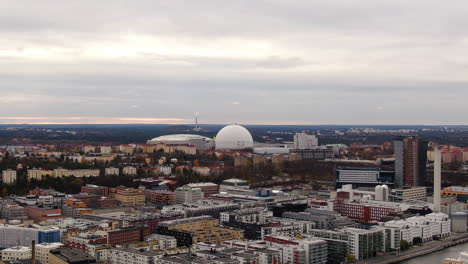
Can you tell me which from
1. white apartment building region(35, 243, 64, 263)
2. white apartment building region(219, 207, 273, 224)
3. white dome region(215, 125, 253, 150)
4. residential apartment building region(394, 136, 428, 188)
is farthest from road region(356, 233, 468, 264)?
white dome region(215, 125, 253, 150)

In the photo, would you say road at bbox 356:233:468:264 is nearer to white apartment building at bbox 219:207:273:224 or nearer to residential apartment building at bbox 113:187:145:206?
white apartment building at bbox 219:207:273:224

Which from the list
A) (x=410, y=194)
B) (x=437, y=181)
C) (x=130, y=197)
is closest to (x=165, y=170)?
(x=130, y=197)

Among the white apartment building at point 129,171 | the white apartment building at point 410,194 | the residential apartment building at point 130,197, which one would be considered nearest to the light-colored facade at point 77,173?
the white apartment building at point 129,171

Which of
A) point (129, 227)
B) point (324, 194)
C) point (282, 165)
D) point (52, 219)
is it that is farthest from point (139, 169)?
point (129, 227)

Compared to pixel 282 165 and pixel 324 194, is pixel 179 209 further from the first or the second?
pixel 282 165

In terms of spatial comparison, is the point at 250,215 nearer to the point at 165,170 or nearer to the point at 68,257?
the point at 68,257

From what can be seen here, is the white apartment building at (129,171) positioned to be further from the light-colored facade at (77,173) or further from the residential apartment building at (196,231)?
the residential apartment building at (196,231)
